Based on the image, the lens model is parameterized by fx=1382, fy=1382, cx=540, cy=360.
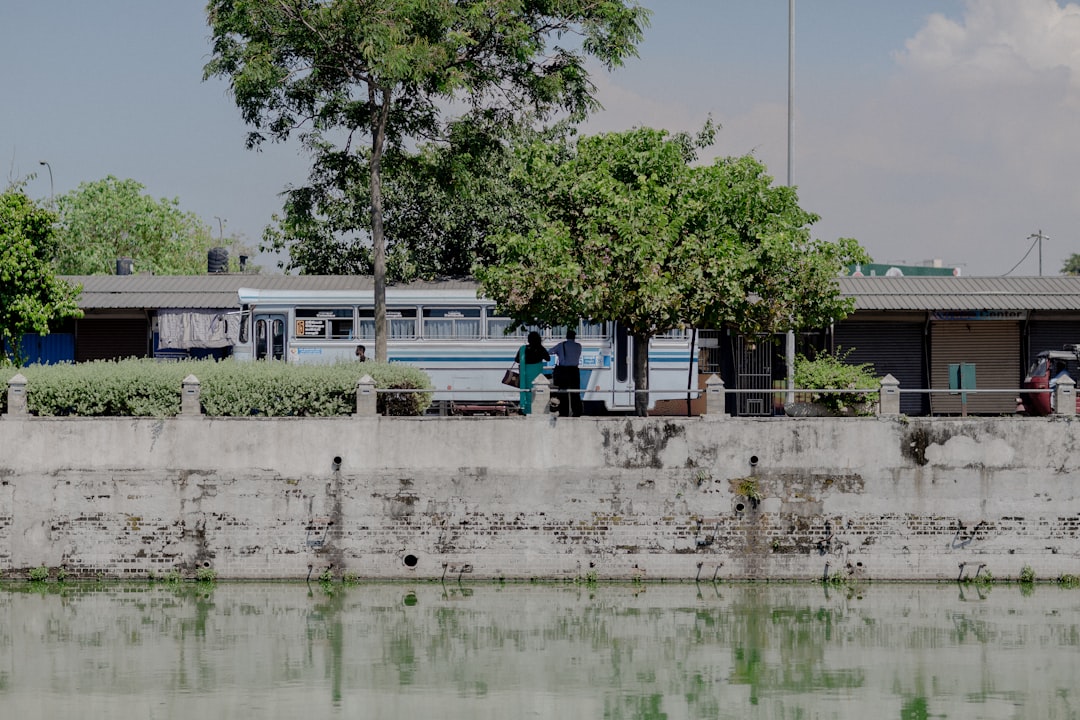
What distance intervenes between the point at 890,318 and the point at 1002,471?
985 cm

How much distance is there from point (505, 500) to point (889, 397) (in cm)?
721

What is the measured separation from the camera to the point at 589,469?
25172mm

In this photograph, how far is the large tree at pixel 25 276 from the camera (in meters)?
31.0

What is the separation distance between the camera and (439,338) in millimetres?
33344

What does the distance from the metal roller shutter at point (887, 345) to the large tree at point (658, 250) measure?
6.23 metres

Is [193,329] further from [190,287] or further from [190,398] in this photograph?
[190,398]

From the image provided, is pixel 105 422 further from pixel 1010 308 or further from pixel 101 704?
pixel 1010 308

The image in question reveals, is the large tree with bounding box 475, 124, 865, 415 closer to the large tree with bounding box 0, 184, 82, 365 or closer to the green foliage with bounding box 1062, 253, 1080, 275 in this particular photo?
the large tree with bounding box 0, 184, 82, 365

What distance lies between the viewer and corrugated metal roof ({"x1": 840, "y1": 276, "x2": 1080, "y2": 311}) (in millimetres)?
33719

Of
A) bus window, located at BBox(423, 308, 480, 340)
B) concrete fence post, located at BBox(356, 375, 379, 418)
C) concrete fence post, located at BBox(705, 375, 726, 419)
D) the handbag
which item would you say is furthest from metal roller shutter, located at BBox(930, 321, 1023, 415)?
concrete fence post, located at BBox(356, 375, 379, 418)

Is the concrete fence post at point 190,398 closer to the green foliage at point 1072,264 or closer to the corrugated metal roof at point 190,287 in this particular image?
the corrugated metal roof at point 190,287

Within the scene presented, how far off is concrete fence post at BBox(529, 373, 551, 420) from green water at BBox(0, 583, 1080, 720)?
3.11 meters

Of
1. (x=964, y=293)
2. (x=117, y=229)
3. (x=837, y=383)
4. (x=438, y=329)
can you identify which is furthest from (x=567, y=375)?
(x=117, y=229)

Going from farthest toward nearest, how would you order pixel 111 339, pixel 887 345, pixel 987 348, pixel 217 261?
pixel 217 261, pixel 111 339, pixel 887 345, pixel 987 348
